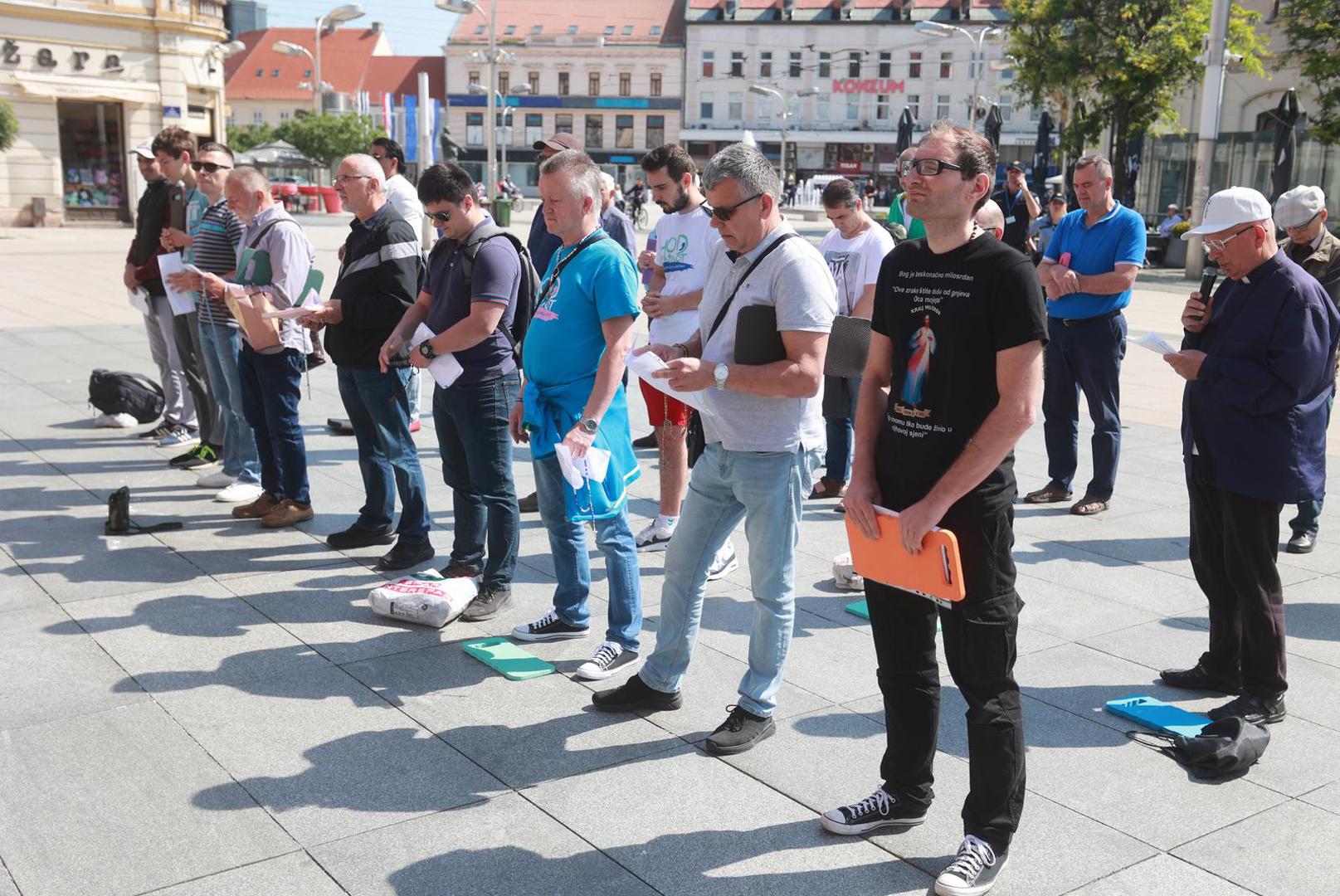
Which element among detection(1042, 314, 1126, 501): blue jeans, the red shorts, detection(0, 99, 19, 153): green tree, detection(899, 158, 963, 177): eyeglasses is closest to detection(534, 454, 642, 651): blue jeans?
the red shorts

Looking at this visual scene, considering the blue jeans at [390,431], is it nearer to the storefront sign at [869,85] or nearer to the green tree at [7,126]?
the green tree at [7,126]

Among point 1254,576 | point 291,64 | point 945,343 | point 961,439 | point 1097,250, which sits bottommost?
point 1254,576

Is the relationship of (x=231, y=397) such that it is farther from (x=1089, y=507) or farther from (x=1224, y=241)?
(x=1224, y=241)

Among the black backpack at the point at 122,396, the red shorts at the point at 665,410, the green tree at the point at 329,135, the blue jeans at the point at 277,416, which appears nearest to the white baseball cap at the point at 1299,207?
the red shorts at the point at 665,410

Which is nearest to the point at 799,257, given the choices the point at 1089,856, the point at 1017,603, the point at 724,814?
the point at 1017,603

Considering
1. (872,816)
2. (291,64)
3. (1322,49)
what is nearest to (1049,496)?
(872,816)

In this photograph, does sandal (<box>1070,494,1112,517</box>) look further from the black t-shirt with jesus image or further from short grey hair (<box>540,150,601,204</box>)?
the black t-shirt with jesus image

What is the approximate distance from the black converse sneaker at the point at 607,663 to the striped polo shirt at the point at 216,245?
341cm

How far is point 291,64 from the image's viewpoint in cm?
9081

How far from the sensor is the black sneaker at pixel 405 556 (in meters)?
5.79

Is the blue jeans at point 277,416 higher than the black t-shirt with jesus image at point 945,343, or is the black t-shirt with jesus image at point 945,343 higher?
the black t-shirt with jesus image at point 945,343

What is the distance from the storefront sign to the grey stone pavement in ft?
256

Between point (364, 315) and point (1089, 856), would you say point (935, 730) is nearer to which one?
point (1089, 856)

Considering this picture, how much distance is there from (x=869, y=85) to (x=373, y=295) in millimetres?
79192
